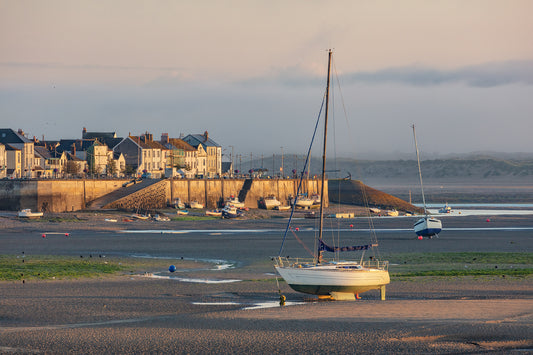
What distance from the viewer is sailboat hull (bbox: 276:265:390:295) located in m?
26.8

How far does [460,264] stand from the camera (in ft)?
129

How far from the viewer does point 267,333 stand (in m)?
20.9

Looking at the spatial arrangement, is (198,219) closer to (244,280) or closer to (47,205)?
(47,205)

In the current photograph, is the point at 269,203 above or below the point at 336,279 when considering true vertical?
below

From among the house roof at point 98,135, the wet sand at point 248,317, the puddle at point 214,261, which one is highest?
the house roof at point 98,135

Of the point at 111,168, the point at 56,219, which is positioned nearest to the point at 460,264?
the point at 56,219

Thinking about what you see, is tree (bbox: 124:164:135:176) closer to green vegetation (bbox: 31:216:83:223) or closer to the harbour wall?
the harbour wall

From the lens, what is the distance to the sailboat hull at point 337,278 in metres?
26.8

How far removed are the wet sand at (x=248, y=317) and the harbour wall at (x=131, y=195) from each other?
53080mm

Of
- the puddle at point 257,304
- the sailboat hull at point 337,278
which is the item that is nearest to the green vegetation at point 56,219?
the puddle at point 257,304

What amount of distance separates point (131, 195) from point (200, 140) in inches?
2517

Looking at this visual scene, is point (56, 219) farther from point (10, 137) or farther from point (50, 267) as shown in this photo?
point (10, 137)

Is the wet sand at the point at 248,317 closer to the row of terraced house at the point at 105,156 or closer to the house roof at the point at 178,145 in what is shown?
the row of terraced house at the point at 105,156

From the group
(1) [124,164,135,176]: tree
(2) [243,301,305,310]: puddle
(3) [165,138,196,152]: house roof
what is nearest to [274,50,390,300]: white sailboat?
(2) [243,301,305,310]: puddle
